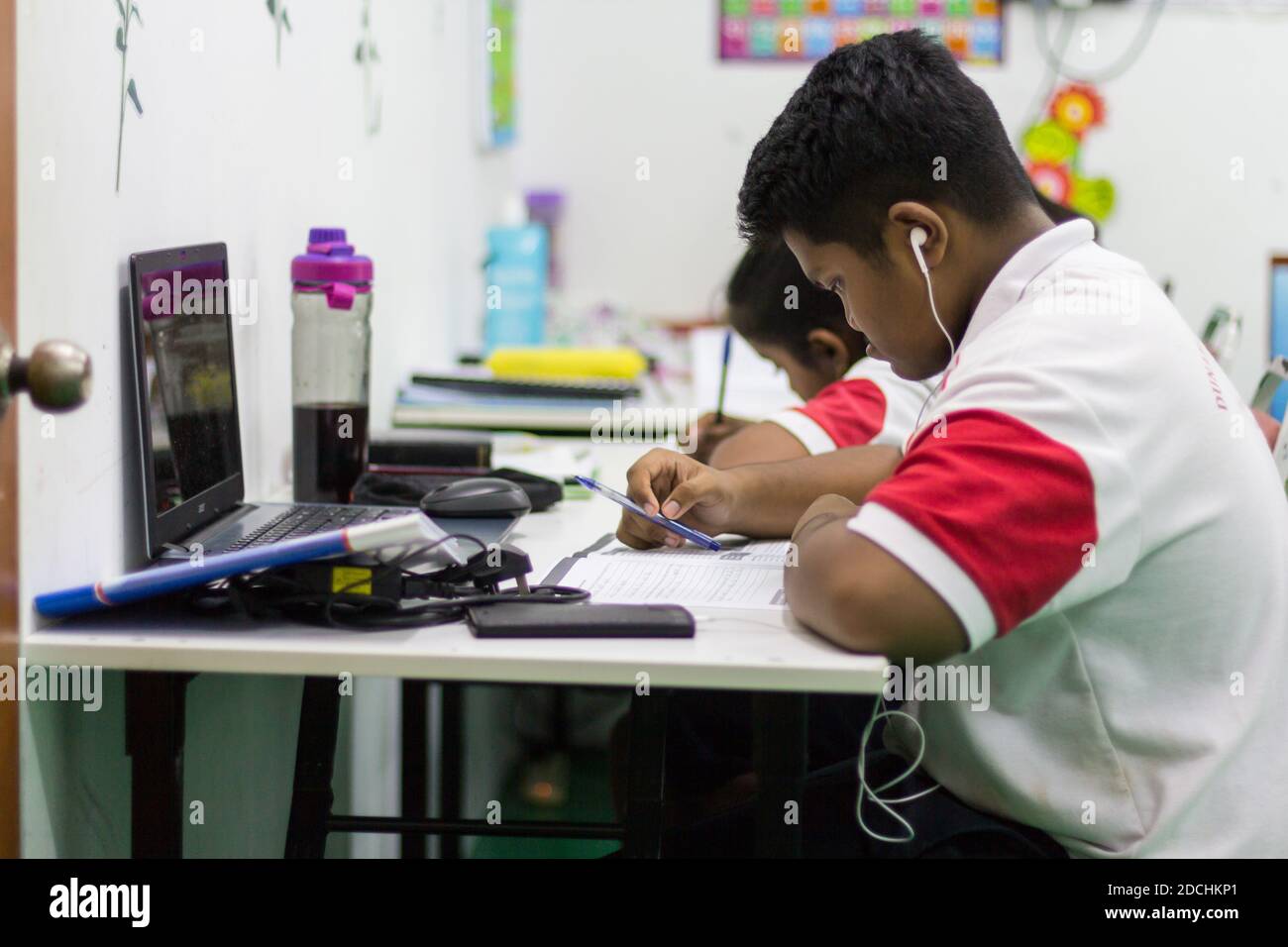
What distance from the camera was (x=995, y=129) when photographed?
1080 mm

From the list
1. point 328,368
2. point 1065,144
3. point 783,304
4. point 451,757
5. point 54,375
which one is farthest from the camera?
point 1065,144

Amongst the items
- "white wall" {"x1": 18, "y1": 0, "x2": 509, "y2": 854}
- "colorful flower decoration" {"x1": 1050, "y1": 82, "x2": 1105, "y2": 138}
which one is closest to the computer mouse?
"white wall" {"x1": 18, "y1": 0, "x2": 509, "y2": 854}

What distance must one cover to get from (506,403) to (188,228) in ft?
2.77

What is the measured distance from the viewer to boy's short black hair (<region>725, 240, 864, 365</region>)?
5.61ft

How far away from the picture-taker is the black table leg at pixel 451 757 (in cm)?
196

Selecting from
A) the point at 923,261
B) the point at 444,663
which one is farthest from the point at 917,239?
the point at 444,663

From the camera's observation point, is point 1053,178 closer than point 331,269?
No

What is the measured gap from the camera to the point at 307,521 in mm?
1297

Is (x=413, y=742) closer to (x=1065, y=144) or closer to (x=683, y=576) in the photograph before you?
(x=683, y=576)

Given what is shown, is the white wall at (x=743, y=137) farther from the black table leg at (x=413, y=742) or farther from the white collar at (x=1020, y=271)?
the white collar at (x=1020, y=271)

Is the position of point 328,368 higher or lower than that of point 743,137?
lower

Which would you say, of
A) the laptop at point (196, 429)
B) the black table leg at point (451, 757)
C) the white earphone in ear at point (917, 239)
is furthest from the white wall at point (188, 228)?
the white earphone in ear at point (917, 239)

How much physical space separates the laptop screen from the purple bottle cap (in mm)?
142
